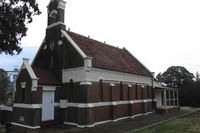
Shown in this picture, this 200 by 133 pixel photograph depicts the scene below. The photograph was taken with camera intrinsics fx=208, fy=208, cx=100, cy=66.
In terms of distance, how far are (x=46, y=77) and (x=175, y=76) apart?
49592 mm

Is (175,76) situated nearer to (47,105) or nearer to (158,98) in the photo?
(158,98)

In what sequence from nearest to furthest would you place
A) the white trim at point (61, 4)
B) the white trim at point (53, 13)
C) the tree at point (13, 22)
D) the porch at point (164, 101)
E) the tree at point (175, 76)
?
the tree at point (13, 22) → the white trim at point (61, 4) → the white trim at point (53, 13) → the porch at point (164, 101) → the tree at point (175, 76)

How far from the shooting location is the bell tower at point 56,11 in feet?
71.1

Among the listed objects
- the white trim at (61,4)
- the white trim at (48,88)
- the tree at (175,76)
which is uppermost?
the white trim at (61,4)

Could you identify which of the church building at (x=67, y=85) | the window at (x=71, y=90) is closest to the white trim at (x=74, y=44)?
the church building at (x=67, y=85)

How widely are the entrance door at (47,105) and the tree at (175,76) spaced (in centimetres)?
4725

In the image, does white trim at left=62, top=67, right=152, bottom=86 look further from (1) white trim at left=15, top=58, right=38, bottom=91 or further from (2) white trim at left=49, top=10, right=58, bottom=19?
(2) white trim at left=49, top=10, right=58, bottom=19

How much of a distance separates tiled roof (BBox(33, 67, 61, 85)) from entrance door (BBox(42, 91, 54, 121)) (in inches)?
36.7

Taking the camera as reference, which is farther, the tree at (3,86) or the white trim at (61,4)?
the tree at (3,86)

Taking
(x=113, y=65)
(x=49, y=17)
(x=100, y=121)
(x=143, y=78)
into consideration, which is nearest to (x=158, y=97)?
(x=143, y=78)

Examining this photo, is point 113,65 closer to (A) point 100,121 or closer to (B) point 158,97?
(A) point 100,121

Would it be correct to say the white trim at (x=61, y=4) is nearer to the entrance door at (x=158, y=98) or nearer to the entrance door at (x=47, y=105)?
the entrance door at (x=47, y=105)

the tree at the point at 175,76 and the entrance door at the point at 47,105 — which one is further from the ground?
the tree at the point at 175,76

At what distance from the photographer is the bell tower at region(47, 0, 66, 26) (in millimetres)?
21672
